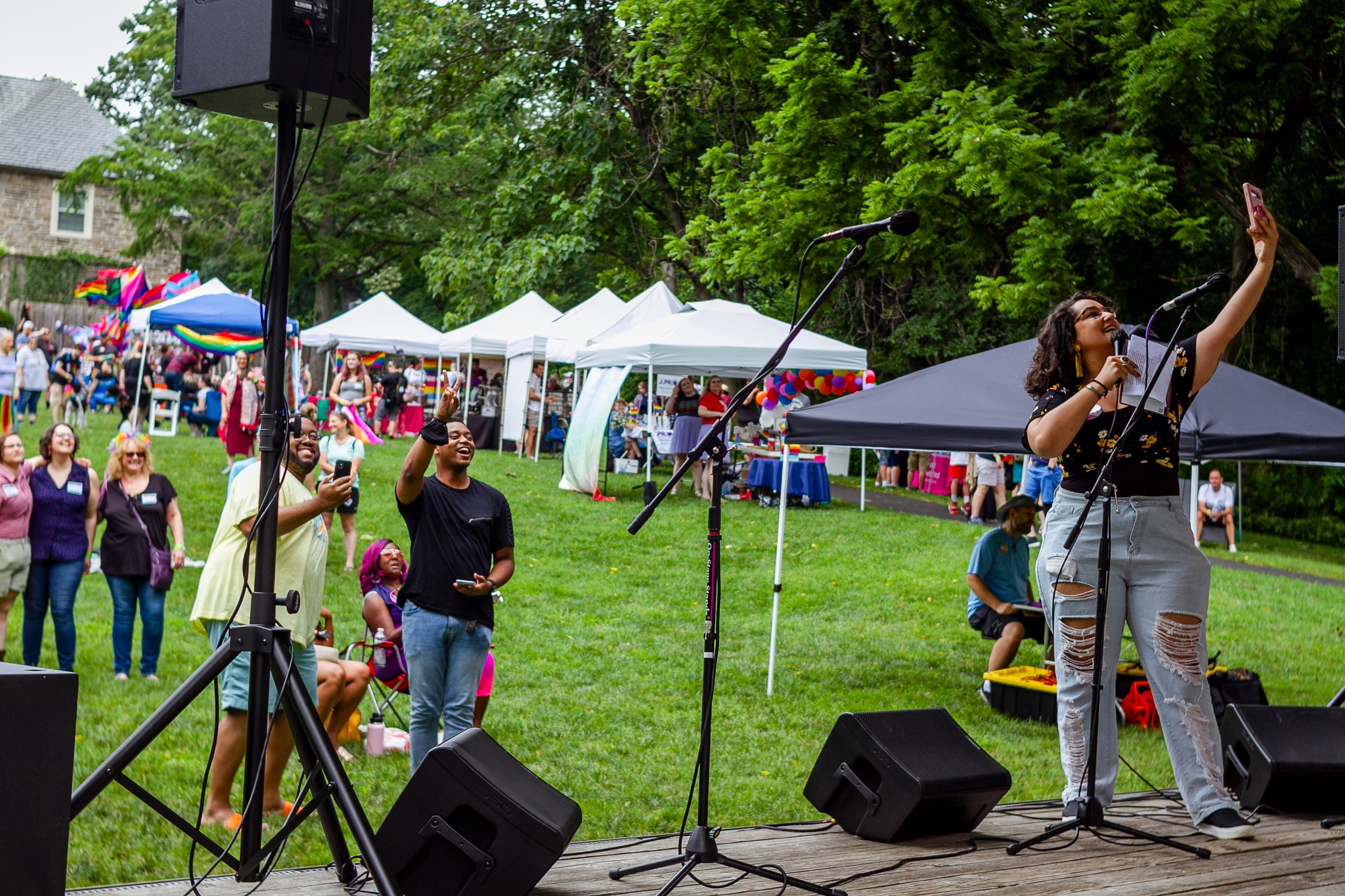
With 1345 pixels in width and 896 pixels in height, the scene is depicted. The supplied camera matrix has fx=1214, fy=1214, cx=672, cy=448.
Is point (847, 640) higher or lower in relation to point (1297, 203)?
lower

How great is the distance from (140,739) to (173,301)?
15.8 metres

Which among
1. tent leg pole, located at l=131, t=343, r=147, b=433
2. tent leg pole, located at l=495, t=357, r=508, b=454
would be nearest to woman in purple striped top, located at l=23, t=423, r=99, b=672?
tent leg pole, located at l=131, t=343, r=147, b=433

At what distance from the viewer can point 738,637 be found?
10.5 meters

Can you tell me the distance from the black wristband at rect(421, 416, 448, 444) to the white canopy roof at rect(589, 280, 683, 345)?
1460 centimetres

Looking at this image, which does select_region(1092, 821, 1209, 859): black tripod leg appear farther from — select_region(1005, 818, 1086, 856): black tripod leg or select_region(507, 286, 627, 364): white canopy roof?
select_region(507, 286, 627, 364): white canopy roof

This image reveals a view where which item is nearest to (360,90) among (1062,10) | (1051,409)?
(1051,409)

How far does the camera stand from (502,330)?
22.7 meters

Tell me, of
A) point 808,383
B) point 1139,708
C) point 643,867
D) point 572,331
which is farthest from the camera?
point 572,331

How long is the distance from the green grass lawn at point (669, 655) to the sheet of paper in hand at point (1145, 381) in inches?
104

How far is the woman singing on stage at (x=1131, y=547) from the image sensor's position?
4.29m

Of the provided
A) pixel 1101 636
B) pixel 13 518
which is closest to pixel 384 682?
pixel 13 518

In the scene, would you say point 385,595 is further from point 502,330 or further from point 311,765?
point 502,330

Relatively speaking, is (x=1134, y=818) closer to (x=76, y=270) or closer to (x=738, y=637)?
(x=738, y=637)

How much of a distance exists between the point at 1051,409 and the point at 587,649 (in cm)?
609
